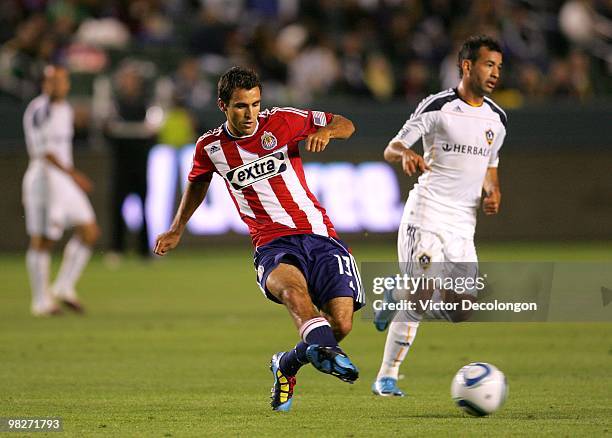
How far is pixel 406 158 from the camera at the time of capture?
305 inches

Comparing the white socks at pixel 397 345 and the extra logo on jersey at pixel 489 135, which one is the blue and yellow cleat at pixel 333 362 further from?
the extra logo on jersey at pixel 489 135

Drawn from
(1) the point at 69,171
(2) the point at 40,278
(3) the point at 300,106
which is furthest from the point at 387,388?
(3) the point at 300,106

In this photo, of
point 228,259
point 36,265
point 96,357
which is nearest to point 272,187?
point 96,357

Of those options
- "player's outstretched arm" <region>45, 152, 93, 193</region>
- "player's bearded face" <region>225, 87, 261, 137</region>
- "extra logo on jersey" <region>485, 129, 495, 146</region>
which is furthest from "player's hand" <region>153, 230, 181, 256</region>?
"player's outstretched arm" <region>45, 152, 93, 193</region>

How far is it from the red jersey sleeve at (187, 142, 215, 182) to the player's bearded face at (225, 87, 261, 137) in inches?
12.0

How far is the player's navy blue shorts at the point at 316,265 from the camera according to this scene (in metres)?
7.57

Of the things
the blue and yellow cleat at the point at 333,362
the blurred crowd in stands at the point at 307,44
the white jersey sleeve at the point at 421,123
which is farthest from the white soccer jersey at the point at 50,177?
the blue and yellow cleat at the point at 333,362

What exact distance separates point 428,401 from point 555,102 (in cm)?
1452

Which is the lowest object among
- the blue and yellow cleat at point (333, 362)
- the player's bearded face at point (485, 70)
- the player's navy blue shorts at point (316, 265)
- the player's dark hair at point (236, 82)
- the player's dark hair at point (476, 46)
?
the blue and yellow cleat at point (333, 362)

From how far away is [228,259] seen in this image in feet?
66.0

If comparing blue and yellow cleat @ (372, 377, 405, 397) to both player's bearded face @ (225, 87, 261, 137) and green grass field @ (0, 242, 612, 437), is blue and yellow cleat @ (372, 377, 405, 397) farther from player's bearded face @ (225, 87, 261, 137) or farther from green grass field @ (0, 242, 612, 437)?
player's bearded face @ (225, 87, 261, 137)

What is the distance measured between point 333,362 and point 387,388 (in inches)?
64.3

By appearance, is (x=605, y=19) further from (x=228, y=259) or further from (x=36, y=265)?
(x=36, y=265)

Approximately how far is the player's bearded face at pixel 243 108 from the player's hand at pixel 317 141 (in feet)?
1.21
